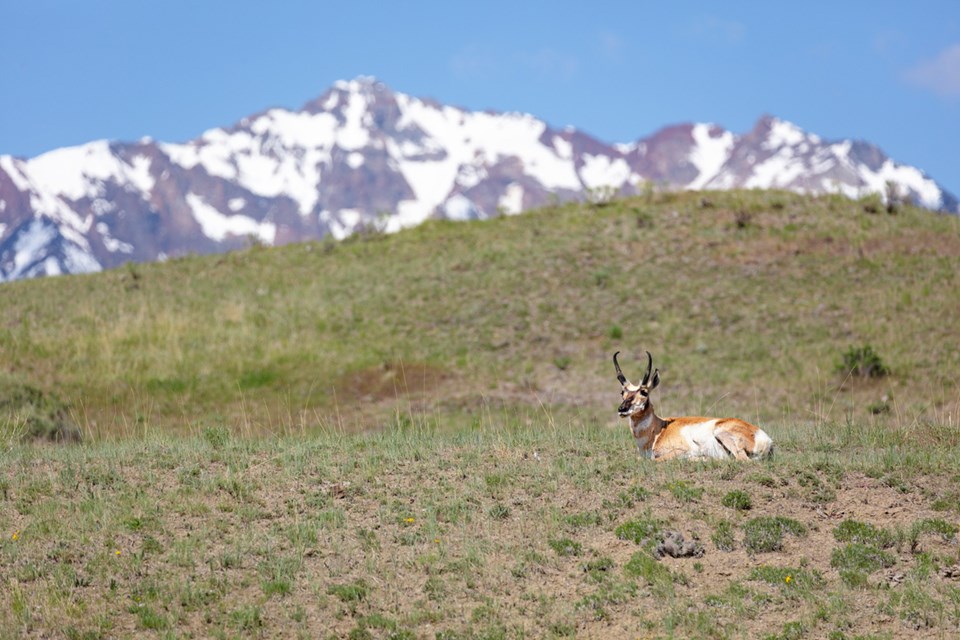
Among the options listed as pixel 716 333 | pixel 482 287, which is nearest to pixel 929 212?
pixel 716 333

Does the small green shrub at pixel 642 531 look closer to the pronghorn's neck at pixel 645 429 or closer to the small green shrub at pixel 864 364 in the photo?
the pronghorn's neck at pixel 645 429

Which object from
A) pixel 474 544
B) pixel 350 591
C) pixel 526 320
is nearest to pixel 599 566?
pixel 474 544

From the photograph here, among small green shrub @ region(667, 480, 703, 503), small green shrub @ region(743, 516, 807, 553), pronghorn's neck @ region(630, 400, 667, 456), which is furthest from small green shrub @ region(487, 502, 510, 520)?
pronghorn's neck @ region(630, 400, 667, 456)

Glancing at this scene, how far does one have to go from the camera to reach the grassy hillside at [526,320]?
2717 cm

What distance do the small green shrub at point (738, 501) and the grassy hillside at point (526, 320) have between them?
461 inches

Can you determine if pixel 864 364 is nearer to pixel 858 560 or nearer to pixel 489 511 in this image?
pixel 858 560

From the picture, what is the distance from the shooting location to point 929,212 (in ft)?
128

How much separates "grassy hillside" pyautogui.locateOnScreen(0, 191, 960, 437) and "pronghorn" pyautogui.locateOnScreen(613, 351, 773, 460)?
32.6 ft

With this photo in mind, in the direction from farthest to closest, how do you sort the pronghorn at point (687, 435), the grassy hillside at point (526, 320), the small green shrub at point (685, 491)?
1. the grassy hillside at point (526, 320)
2. the pronghorn at point (687, 435)
3. the small green shrub at point (685, 491)

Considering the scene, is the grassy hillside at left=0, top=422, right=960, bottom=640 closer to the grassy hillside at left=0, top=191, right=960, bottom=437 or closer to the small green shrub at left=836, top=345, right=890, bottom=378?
the grassy hillside at left=0, top=191, right=960, bottom=437

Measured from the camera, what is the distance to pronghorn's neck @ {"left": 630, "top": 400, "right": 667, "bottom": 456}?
13898 mm

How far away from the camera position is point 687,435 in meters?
13.8

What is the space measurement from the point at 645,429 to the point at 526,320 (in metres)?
18.2

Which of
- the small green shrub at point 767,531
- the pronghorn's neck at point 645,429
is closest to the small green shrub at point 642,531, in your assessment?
the small green shrub at point 767,531
